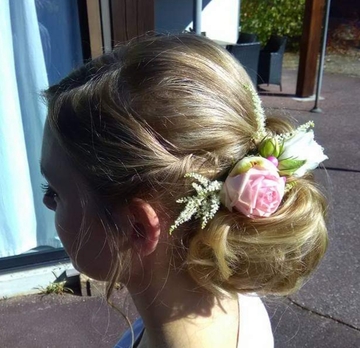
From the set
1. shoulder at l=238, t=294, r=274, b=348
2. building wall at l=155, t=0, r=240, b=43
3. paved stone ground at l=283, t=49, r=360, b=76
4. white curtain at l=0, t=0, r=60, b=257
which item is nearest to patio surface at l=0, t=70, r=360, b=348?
white curtain at l=0, t=0, r=60, b=257

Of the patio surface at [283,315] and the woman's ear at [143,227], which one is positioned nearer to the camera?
the woman's ear at [143,227]

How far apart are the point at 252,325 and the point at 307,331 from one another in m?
1.87

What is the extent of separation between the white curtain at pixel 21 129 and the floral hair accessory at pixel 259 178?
6.43 ft

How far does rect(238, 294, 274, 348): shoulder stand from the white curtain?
6.28 ft

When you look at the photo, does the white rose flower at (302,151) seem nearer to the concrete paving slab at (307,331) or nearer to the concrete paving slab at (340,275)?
the concrete paving slab at (340,275)

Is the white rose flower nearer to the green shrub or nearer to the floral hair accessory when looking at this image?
the floral hair accessory

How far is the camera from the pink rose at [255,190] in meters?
0.99

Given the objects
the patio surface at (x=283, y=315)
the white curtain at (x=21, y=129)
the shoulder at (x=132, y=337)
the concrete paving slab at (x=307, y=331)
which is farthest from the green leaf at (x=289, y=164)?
the white curtain at (x=21, y=129)

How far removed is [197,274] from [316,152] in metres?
0.35

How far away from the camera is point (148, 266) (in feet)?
3.84

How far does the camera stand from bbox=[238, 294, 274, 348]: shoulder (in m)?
1.16

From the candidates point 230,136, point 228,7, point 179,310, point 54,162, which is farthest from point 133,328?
point 228,7

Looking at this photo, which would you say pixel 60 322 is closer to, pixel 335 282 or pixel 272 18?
pixel 335 282

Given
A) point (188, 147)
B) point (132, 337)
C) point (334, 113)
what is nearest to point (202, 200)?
→ point (188, 147)
